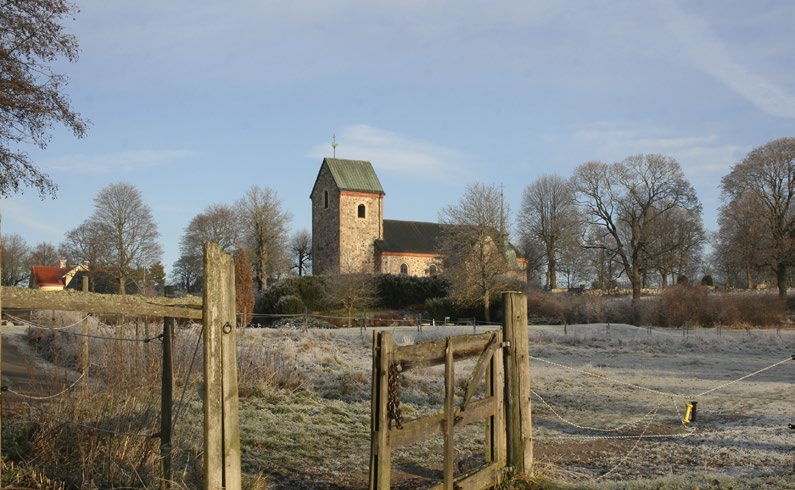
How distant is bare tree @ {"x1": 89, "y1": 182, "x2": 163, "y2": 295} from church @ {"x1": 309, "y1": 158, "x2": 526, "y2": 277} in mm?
14604

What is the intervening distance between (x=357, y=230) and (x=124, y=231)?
19.4 meters

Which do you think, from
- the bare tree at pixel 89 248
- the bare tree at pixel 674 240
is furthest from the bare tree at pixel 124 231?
the bare tree at pixel 674 240

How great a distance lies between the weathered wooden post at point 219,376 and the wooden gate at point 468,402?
1063mm

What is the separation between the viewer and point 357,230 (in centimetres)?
6228

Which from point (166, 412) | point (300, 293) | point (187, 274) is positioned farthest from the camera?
point (187, 274)

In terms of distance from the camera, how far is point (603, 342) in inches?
1017

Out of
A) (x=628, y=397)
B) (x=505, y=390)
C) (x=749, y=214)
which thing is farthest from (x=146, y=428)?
(x=749, y=214)

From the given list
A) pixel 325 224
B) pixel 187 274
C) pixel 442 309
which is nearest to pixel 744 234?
pixel 442 309

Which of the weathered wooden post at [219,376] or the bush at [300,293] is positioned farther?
the bush at [300,293]

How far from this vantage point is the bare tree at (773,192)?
44.2m

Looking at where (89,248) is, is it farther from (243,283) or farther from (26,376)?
(26,376)

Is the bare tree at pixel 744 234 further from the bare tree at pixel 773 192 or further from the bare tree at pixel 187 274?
the bare tree at pixel 187 274

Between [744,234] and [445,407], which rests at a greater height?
[744,234]

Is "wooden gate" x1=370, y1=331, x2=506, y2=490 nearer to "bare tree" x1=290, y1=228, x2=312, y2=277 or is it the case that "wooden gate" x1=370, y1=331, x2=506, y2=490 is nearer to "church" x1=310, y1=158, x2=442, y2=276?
"church" x1=310, y1=158, x2=442, y2=276
